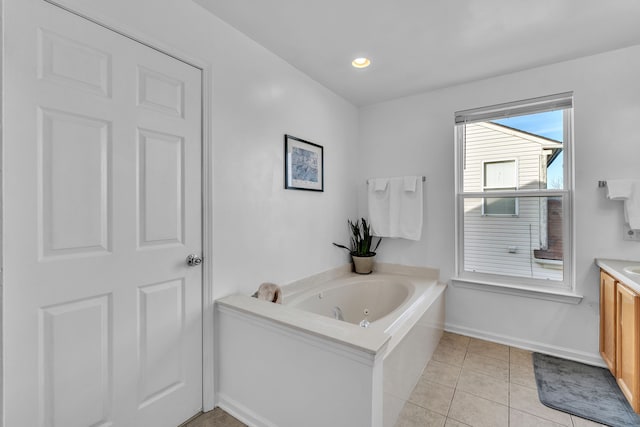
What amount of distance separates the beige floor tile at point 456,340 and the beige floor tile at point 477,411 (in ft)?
2.22

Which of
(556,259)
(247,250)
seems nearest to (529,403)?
(556,259)

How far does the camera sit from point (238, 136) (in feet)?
6.17

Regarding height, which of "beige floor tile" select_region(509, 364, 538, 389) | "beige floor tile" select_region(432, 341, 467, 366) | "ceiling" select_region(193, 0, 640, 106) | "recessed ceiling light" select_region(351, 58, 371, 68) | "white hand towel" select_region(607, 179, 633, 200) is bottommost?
"beige floor tile" select_region(509, 364, 538, 389)

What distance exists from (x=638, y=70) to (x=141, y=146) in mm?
3223

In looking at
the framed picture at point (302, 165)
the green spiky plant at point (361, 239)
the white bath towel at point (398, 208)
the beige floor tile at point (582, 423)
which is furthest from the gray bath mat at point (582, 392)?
the framed picture at point (302, 165)

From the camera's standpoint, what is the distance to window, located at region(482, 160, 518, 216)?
2.53 metres

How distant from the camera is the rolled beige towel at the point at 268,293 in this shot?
6.14 ft

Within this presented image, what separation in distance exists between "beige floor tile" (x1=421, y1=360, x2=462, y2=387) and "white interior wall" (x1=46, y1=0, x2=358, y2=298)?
114cm

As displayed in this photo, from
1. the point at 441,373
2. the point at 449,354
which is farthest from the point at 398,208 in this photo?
the point at 441,373

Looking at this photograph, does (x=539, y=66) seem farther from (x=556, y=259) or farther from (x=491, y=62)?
(x=556, y=259)

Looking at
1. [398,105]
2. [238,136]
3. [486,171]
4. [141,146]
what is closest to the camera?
[141,146]

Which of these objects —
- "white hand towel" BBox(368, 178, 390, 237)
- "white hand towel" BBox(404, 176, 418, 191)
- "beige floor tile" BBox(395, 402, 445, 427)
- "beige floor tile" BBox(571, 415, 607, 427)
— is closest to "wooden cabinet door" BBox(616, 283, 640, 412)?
"beige floor tile" BBox(571, 415, 607, 427)

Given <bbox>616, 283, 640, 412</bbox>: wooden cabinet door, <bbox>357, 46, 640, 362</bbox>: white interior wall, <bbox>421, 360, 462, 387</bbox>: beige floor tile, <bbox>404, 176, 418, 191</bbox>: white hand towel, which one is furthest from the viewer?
<bbox>404, 176, 418, 191</bbox>: white hand towel

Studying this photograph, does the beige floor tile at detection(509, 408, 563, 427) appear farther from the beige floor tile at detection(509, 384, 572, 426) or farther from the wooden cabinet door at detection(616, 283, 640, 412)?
the wooden cabinet door at detection(616, 283, 640, 412)
